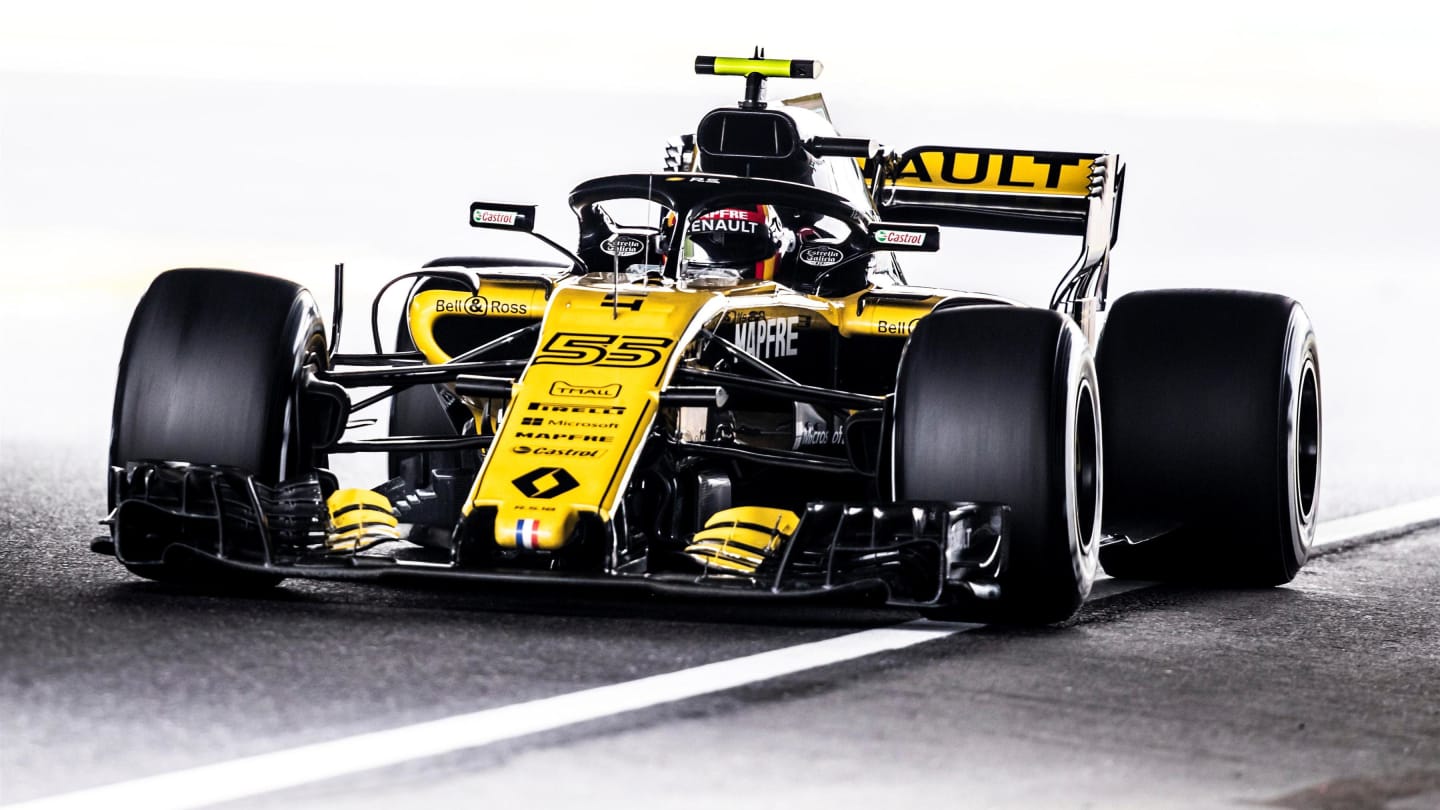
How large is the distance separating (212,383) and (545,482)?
125 centimetres

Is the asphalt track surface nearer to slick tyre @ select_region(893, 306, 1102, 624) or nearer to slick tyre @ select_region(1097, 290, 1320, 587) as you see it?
slick tyre @ select_region(893, 306, 1102, 624)

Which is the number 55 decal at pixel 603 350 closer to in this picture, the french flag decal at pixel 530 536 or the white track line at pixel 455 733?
the french flag decal at pixel 530 536

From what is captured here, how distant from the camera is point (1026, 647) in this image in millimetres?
6277

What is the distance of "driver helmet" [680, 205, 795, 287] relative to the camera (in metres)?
8.38

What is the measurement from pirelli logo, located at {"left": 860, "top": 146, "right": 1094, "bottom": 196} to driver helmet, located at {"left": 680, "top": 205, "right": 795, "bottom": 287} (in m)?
1.43

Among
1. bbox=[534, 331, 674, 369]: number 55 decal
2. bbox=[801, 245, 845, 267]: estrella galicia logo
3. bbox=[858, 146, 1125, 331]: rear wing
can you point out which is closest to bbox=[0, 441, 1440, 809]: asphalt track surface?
bbox=[534, 331, 674, 369]: number 55 decal

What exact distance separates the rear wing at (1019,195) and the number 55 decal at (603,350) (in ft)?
7.90

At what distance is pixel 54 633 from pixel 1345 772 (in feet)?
11.0

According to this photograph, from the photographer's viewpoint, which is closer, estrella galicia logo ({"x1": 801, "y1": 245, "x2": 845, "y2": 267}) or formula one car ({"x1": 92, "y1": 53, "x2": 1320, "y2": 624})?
formula one car ({"x1": 92, "y1": 53, "x2": 1320, "y2": 624})

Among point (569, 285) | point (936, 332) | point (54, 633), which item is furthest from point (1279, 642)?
point (54, 633)

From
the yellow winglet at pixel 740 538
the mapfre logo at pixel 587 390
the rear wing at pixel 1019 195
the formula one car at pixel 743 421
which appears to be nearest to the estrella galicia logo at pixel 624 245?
the formula one car at pixel 743 421

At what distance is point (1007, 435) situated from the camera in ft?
21.1

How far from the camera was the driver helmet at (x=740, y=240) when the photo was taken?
27.5 feet

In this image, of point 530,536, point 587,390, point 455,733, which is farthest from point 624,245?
point 455,733
